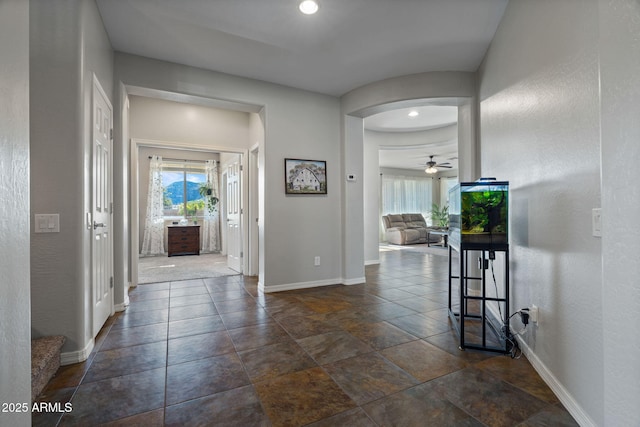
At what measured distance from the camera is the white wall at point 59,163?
199cm

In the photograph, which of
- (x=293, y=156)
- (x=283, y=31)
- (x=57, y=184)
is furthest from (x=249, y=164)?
(x=57, y=184)

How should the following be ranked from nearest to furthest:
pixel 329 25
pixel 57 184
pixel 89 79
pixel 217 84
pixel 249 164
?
pixel 57 184 < pixel 89 79 < pixel 329 25 < pixel 217 84 < pixel 249 164

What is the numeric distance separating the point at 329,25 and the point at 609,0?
6.68 ft

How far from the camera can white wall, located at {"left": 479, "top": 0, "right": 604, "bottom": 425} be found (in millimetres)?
1395

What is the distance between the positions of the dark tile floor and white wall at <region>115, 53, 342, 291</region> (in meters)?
0.82

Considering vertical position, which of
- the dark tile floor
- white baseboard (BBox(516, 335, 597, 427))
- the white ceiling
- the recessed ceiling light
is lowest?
the dark tile floor

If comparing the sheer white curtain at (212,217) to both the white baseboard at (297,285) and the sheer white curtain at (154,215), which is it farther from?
the white baseboard at (297,285)

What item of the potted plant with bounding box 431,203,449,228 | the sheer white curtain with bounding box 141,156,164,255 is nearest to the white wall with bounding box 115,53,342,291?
the sheer white curtain with bounding box 141,156,164,255

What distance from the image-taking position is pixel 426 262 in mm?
6047

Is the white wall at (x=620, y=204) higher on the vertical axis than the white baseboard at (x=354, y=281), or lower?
higher

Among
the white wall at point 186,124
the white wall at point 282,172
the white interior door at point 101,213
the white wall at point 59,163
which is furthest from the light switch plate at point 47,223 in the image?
the white wall at point 186,124

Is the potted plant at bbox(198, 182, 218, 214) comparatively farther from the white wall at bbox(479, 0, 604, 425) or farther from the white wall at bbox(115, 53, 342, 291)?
the white wall at bbox(479, 0, 604, 425)

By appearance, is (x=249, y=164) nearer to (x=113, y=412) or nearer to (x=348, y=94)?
(x=348, y=94)

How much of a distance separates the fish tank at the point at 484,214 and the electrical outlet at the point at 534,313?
1.36 ft
